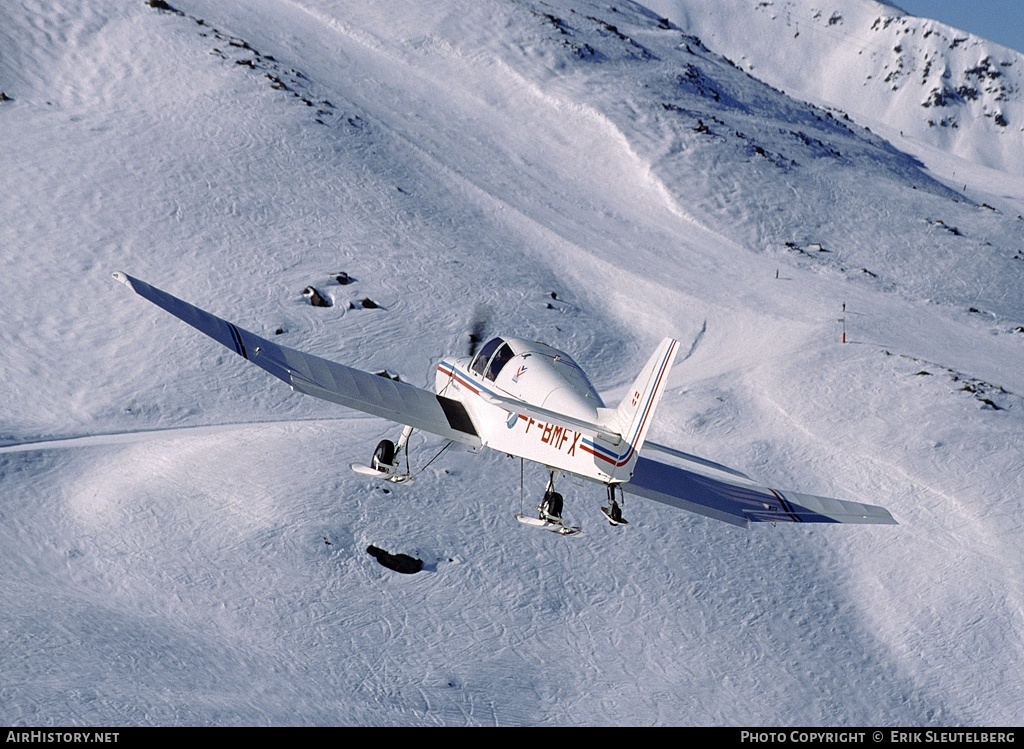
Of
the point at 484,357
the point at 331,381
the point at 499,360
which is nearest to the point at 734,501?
the point at 499,360

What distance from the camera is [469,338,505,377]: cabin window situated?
29.7 m

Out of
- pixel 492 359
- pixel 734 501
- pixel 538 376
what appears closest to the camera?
pixel 538 376

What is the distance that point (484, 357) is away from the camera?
29844mm

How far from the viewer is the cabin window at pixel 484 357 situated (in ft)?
97.4

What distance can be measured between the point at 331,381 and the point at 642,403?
7020mm

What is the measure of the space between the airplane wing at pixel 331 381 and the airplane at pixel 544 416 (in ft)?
0.10

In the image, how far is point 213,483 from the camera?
148ft

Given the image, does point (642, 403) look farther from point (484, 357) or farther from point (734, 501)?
point (484, 357)

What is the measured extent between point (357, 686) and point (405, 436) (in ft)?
39.8

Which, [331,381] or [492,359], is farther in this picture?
[492,359]

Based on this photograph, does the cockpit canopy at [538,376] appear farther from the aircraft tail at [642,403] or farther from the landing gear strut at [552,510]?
the landing gear strut at [552,510]

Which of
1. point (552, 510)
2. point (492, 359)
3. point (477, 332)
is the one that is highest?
point (492, 359)
